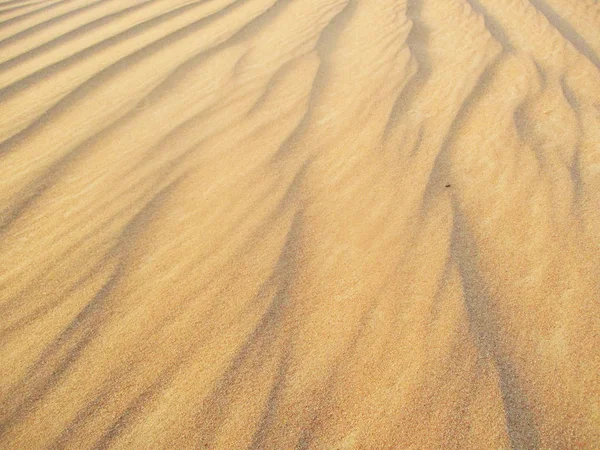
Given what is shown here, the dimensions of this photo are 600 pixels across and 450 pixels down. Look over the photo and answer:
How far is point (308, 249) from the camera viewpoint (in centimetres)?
119

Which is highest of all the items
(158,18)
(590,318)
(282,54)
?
(158,18)

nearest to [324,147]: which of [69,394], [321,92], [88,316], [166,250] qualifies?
[321,92]

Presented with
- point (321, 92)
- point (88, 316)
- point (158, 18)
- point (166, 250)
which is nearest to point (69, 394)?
point (88, 316)

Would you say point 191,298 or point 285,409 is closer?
point 285,409

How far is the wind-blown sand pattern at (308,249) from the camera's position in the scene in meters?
0.87

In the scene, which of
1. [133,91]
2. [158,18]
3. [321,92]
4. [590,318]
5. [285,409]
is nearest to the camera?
[285,409]

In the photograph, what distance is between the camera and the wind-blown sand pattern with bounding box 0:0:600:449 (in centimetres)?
87

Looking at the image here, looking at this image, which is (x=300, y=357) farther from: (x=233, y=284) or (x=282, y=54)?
(x=282, y=54)

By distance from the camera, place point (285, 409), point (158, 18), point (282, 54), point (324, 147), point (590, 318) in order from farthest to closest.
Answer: point (158, 18) → point (282, 54) → point (324, 147) → point (590, 318) → point (285, 409)

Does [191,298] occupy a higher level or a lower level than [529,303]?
higher

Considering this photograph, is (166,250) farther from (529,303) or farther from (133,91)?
(133,91)

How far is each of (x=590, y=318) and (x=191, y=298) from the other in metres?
0.87

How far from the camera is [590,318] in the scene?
975 mm

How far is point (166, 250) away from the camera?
122 cm
